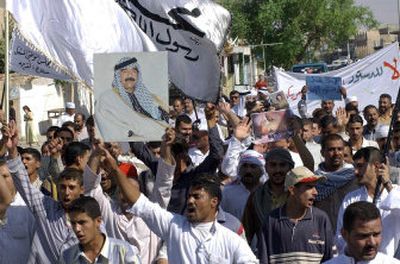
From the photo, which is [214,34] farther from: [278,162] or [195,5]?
[278,162]

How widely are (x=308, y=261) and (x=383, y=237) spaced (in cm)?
49

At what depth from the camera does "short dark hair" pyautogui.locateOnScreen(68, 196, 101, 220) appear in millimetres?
5797

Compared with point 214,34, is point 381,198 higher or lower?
lower

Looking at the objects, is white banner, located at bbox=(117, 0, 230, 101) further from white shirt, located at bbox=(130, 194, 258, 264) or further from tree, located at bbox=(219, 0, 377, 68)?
tree, located at bbox=(219, 0, 377, 68)

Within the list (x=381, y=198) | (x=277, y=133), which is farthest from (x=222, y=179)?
(x=381, y=198)

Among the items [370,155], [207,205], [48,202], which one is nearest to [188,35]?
[370,155]

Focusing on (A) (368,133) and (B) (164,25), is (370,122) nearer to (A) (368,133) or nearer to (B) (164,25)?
(A) (368,133)

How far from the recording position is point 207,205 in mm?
5891

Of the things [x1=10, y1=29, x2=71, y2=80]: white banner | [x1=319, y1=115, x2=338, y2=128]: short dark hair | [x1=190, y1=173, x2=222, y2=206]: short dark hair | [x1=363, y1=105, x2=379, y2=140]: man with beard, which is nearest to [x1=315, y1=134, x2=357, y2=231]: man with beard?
[x1=190, y1=173, x2=222, y2=206]: short dark hair

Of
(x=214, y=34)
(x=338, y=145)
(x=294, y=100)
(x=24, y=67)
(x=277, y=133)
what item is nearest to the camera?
(x=338, y=145)

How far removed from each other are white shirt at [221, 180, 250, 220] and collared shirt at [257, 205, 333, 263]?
3.99 ft

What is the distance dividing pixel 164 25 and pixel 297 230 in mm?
3357

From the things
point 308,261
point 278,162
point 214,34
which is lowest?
point 308,261

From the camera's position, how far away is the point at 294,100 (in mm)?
17609
